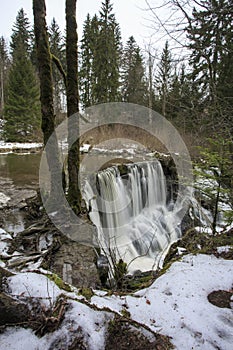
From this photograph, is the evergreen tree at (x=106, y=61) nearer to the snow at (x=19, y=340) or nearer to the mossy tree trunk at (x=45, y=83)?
the mossy tree trunk at (x=45, y=83)

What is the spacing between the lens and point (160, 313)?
5.41 ft

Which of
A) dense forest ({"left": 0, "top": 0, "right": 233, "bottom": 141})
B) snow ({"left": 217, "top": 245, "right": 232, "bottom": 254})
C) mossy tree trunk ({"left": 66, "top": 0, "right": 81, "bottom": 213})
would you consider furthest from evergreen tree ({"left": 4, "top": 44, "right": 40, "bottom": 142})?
snow ({"left": 217, "top": 245, "right": 232, "bottom": 254})

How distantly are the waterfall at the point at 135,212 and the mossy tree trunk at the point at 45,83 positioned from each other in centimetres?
195

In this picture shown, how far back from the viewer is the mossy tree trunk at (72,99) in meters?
3.85

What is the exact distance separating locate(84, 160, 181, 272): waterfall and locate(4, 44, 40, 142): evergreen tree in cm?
1182

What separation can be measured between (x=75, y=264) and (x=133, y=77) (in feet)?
81.1

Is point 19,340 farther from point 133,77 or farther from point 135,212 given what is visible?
point 133,77

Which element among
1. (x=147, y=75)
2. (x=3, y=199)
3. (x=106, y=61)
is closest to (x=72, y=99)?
(x=3, y=199)

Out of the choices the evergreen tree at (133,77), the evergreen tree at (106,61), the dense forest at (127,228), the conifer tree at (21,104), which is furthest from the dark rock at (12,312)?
the evergreen tree at (133,77)

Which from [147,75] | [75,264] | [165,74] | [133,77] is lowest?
[75,264]

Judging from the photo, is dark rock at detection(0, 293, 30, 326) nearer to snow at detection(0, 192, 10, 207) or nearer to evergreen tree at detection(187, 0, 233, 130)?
evergreen tree at detection(187, 0, 233, 130)

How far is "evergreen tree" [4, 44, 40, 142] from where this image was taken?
17.8 meters

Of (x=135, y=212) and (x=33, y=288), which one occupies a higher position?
(x=33, y=288)

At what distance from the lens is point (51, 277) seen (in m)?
1.86
